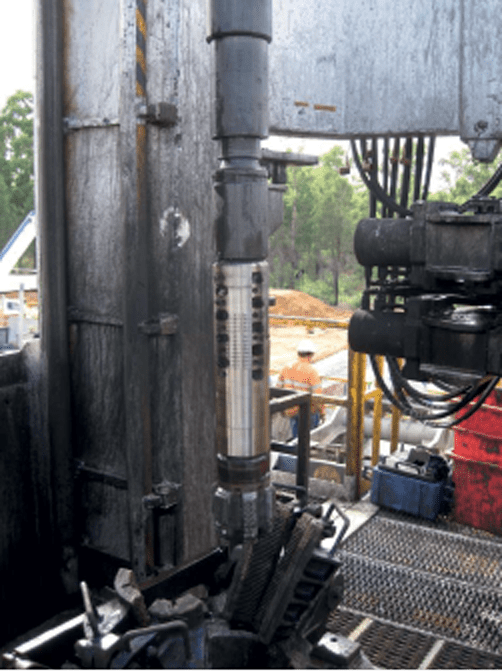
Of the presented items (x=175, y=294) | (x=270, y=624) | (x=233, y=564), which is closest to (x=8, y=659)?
(x=270, y=624)

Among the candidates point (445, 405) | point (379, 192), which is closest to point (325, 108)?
point (379, 192)

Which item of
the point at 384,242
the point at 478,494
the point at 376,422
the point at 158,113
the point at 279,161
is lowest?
the point at 478,494

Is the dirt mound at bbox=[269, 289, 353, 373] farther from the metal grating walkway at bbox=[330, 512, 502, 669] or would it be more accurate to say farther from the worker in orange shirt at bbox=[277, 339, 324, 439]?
the metal grating walkway at bbox=[330, 512, 502, 669]

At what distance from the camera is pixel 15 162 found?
29.6 metres

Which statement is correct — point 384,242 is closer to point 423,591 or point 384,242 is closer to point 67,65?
point 67,65

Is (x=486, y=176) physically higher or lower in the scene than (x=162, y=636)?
higher

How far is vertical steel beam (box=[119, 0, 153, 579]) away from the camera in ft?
11.8

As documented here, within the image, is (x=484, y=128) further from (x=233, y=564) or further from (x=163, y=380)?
(x=233, y=564)

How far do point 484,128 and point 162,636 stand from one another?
3090 mm

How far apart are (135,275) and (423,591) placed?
9.97 ft

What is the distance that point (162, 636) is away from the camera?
2.87 metres

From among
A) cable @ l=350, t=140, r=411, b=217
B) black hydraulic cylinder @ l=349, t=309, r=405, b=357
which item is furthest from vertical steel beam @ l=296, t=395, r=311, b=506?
cable @ l=350, t=140, r=411, b=217

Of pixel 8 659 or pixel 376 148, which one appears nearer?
pixel 8 659

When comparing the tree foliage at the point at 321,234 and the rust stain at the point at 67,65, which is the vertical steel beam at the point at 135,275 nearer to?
the rust stain at the point at 67,65
